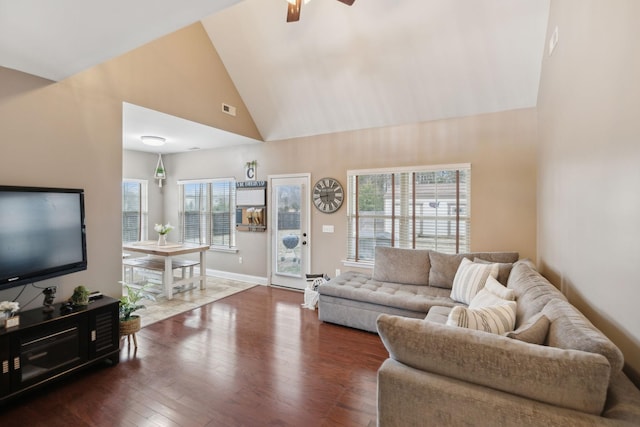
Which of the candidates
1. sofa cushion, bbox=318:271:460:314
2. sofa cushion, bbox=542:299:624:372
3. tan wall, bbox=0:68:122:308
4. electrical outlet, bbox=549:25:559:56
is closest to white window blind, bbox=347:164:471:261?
sofa cushion, bbox=318:271:460:314

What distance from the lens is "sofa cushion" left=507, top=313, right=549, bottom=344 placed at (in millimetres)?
1466

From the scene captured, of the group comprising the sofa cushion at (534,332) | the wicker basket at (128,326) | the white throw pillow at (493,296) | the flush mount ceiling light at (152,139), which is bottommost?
the wicker basket at (128,326)

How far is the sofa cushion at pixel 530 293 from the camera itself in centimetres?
187

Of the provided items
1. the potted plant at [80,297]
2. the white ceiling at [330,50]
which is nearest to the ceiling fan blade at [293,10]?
the white ceiling at [330,50]

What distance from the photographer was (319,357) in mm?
3004

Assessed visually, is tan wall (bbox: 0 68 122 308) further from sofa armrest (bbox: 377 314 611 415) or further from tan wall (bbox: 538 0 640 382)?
tan wall (bbox: 538 0 640 382)

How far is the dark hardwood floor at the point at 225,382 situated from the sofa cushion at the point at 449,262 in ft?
3.54

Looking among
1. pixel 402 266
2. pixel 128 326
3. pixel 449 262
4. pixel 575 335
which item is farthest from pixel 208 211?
pixel 575 335

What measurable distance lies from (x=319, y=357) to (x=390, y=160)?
2929 mm

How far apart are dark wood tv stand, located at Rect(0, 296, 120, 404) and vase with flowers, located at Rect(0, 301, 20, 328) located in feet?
0.13

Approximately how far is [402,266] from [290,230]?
2.25 metres

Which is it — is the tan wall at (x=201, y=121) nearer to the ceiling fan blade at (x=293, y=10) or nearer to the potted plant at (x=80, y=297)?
the potted plant at (x=80, y=297)

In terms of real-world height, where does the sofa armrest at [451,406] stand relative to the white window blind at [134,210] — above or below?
below

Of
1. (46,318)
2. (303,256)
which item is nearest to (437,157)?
(303,256)
